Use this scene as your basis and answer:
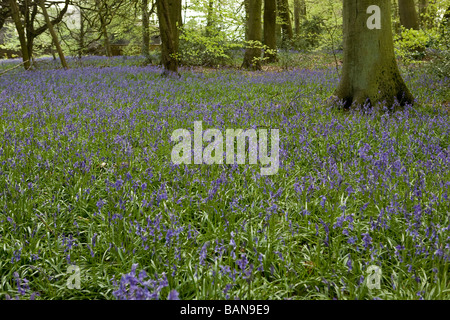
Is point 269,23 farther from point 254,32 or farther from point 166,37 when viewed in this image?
point 166,37

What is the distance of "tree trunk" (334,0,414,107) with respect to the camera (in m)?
6.90

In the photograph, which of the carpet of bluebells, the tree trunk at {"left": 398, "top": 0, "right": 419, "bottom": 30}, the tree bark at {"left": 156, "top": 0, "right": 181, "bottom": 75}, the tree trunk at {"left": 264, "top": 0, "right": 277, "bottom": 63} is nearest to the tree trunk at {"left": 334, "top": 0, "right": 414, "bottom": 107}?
the carpet of bluebells

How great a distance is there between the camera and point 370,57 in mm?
6945

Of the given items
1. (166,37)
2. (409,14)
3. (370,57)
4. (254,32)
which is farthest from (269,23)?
(370,57)

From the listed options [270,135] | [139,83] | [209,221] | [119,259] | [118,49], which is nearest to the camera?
[119,259]

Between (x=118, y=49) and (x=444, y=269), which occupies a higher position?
(x=118, y=49)

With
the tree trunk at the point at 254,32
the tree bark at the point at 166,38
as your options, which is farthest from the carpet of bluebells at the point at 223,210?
the tree trunk at the point at 254,32

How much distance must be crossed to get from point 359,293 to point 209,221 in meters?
1.39

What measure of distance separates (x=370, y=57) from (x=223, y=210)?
528 centimetres

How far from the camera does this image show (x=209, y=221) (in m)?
3.14

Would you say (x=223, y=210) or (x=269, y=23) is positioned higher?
(x=269, y=23)
